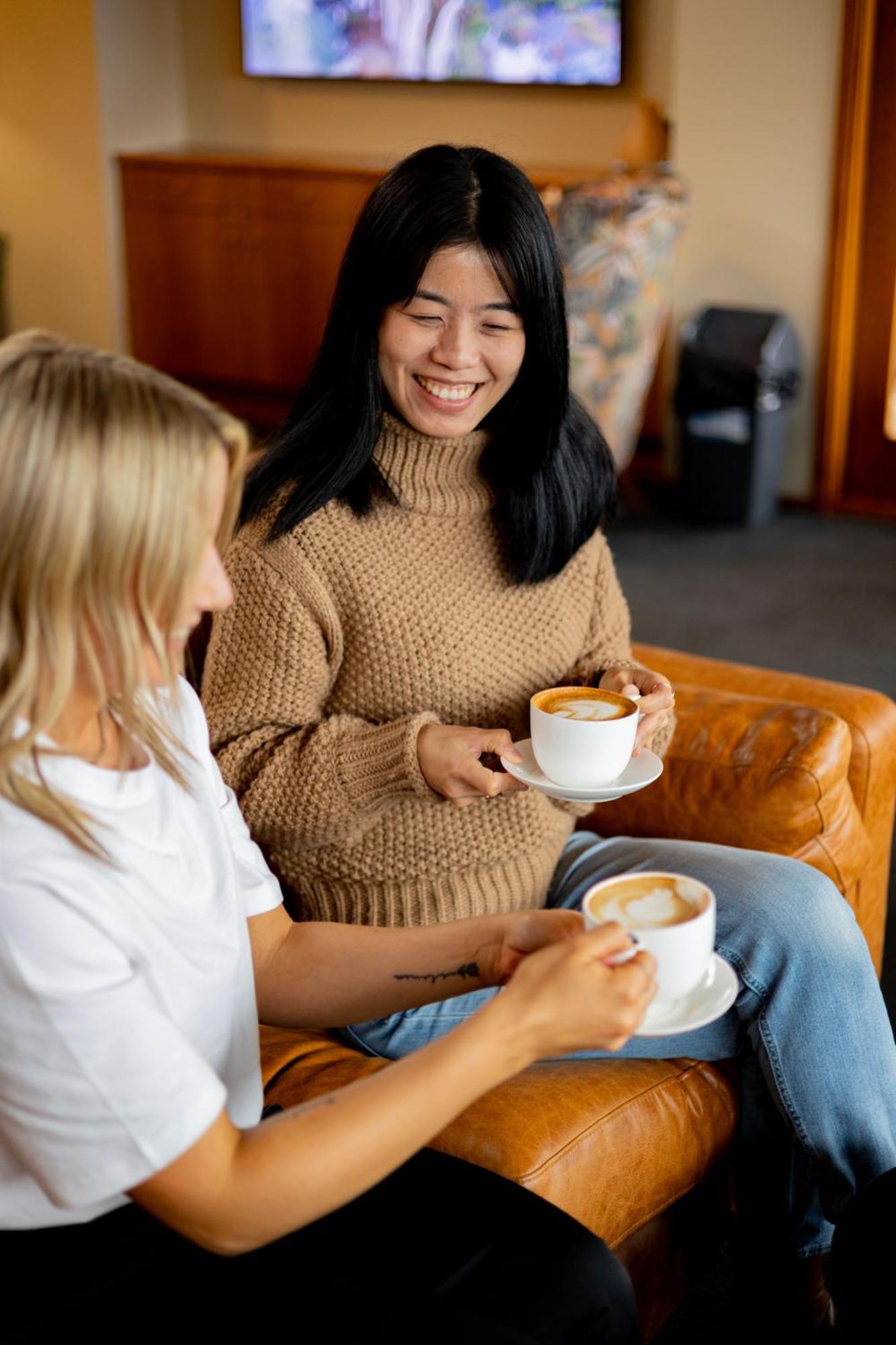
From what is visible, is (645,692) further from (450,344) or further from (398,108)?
(398,108)

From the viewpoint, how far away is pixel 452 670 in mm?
1598

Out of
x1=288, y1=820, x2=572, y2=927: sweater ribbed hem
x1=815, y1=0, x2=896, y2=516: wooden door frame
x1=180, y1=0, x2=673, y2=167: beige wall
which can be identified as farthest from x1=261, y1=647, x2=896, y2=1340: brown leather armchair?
x1=180, y1=0, x2=673, y2=167: beige wall

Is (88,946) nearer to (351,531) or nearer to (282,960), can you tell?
(282,960)

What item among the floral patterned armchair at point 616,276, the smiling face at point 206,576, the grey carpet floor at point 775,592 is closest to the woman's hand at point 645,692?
the smiling face at point 206,576

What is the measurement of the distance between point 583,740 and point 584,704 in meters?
0.08

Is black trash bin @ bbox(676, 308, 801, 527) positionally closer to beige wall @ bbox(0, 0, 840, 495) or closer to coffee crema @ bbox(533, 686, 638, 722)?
beige wall @ bbox(0, 0, 840, 495)

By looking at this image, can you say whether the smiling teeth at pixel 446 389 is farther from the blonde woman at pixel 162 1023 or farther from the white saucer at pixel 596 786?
the blonde woman at pixel 162 1023

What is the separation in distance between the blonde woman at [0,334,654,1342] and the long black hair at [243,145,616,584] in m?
0.48

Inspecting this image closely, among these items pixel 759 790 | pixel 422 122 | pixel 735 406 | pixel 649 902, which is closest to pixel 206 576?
pixel 649 902

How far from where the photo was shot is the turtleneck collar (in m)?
1.62

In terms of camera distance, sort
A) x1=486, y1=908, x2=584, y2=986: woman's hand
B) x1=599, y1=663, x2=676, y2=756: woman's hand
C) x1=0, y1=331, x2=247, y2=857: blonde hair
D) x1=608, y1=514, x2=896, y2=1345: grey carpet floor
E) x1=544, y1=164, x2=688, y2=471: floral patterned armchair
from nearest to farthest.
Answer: x1=0, y1=331, x2=247, y2=857: blonde hair
x1=486, y1=908, x2=584, y2=986: woman's hand
x1=599, y1=663, x2=676, y2=756: woman's hand
x1=608, y1=514, x2=896, y2=1345: grey carpet floor
x1=544, y1=164, x2=688, y2=471: floral patterned armchair

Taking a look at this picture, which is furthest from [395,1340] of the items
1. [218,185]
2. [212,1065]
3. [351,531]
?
[218,185]

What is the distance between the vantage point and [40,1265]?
1.03m

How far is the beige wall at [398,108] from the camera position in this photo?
17.4ft
